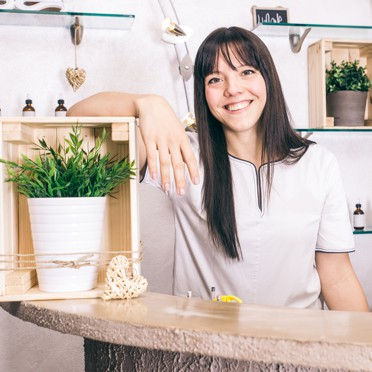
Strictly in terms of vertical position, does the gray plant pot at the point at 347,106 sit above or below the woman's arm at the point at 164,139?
above

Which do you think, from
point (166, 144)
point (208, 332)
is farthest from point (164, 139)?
point (208, 332)

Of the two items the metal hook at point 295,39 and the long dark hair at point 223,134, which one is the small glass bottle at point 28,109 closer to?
the long dark hair at point 223,134

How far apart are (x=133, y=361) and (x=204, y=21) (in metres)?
2.02

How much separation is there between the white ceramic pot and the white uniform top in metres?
0.75

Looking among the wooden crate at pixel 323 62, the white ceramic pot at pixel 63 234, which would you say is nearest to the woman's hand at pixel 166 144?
the white ceramic pot at pixel 63 234

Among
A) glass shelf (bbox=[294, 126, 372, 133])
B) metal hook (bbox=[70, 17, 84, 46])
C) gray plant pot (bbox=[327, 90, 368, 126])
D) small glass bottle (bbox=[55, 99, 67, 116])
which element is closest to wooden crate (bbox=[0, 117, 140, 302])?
small glass bottle (bbox=[55, 99, 67, 116])

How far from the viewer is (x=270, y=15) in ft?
8.97

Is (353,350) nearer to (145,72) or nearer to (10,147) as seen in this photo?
(10,147)

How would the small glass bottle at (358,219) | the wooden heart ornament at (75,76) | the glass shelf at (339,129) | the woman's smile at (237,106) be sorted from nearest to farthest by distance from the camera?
1. the woman's smile at (237,106)
2. the wooden heart ornament at (75,76)
3. the glass shelf at (339,129)
4. the small glass bottle at (358,219)

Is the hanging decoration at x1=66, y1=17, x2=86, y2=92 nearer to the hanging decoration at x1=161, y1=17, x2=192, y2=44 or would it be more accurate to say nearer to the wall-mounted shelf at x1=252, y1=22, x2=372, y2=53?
the hanging decoration at x1=161, y1=17, x2=192, y2=44

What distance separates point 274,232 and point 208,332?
1.04 metres

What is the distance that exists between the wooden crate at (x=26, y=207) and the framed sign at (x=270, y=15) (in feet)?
5.62

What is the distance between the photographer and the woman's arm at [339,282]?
180cm

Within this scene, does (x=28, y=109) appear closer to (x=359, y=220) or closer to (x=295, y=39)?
(x=295, y=39)
